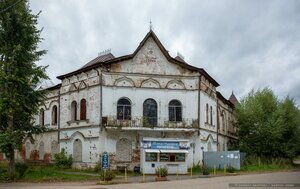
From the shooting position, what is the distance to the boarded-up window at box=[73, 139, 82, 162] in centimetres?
3458

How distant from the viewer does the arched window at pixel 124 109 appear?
3384cm

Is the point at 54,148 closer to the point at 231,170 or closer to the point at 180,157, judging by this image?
the point at 180,157

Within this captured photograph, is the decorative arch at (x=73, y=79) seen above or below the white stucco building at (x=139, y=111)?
above

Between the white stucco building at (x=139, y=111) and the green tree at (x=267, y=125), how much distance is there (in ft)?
31.9

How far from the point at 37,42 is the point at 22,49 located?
1.56m

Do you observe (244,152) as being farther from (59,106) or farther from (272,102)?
(59,106)

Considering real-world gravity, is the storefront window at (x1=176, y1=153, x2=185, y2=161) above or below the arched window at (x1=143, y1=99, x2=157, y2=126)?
below

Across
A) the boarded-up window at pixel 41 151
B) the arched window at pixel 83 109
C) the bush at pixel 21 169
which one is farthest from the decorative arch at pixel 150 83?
the boarded-up window at pixel 41 151

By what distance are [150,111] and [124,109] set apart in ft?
7.81

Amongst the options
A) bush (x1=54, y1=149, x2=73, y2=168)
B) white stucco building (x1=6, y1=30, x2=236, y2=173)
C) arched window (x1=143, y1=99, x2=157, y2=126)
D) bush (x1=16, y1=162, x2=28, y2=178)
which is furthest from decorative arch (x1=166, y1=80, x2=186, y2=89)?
bush (x1=16, y1=162, x2=28, y2=178)

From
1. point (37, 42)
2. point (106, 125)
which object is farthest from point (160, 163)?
point (37, 42)

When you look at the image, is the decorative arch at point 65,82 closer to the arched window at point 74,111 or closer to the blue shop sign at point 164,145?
the arched window at point 74,111

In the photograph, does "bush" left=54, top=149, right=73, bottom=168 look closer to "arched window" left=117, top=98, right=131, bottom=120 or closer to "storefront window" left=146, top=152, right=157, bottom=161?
"arched window" left=117, top=98, right=131, bottom=120

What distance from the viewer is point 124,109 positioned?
34000 millimetres
